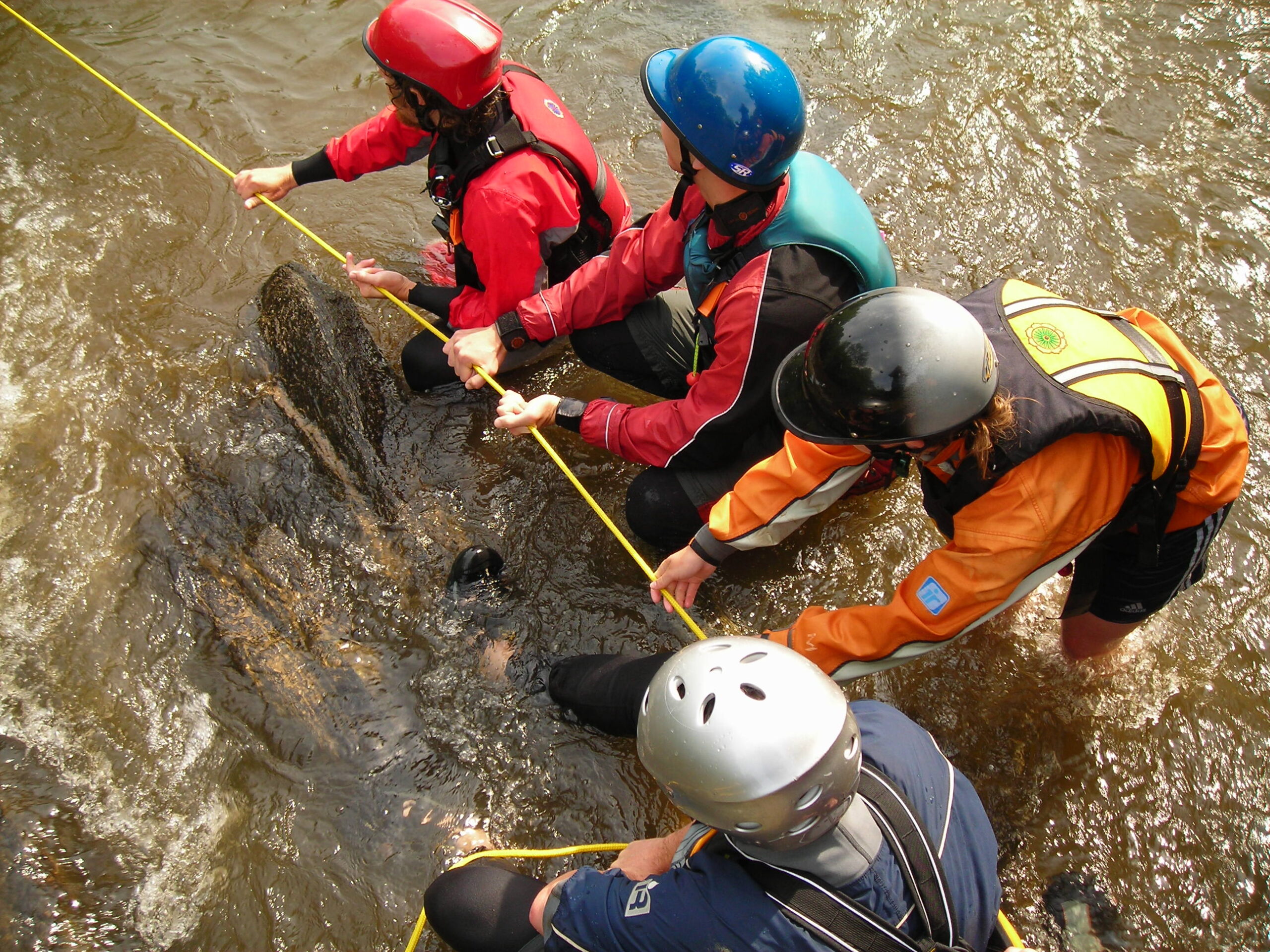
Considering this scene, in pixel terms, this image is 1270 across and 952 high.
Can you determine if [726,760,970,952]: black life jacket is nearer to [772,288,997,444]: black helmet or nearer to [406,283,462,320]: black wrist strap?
[772,288,997,444]: black helmet

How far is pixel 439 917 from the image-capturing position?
102 inches

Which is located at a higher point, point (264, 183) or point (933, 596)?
point (264, 183)

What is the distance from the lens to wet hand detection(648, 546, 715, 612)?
3080 millimetres

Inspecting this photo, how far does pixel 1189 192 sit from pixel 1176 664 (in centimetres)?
352

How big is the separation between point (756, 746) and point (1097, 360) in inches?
61.4

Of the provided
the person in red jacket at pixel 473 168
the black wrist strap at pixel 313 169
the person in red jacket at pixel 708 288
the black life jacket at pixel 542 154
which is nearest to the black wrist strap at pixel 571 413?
the person in red jacket at pixel 708 288

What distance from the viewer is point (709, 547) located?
119 inches

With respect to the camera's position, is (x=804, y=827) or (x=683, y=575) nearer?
(x=804, y=827)

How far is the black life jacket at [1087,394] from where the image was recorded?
2.25m

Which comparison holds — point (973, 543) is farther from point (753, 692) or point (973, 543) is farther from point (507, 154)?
point (507, 154)

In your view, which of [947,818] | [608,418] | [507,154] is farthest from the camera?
[507,154]

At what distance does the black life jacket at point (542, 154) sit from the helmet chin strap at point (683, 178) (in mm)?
630

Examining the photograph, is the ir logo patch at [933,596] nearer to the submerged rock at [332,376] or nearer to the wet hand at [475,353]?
the wet hand at [475,353]

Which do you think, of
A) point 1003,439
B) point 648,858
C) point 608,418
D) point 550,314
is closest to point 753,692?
point 648,858
